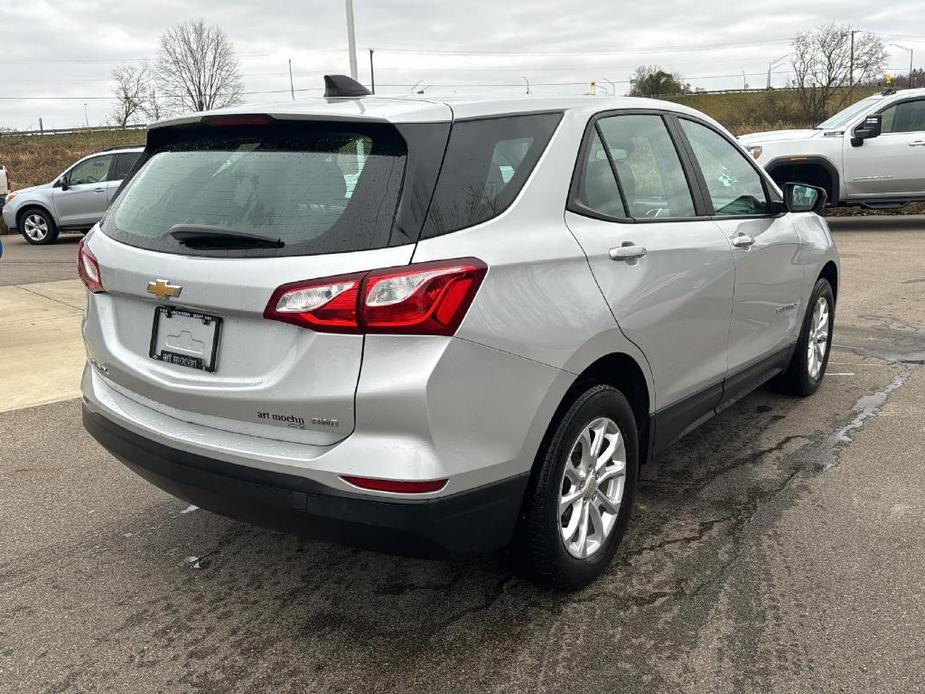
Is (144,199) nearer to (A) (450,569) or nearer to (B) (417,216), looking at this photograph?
(B) (417,216)

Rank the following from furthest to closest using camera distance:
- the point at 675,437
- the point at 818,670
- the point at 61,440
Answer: the point at 61,440 < the point at 675,437 < the point at 818,670

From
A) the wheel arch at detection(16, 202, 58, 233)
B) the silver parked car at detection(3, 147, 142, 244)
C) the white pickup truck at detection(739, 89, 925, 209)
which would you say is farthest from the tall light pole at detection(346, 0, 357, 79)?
the white pickup truck at detection(739, 89, 925, 209)

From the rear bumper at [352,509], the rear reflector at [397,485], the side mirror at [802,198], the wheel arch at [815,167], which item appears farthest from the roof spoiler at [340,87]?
the wheel arch at [815,167]

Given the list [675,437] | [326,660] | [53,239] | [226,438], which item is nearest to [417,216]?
[226,438]

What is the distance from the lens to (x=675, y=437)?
3.55 m

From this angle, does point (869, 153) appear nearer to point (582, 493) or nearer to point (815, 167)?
point (815, 167)

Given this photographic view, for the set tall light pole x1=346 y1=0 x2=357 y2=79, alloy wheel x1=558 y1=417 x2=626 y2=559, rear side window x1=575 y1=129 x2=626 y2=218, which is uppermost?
tall light pole x1=346 y1=0 x2=357 y2=79

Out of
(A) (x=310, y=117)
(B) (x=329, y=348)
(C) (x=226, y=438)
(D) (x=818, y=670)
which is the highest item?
(A) (x=310, y=117)

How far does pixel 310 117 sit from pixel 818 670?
227 cm

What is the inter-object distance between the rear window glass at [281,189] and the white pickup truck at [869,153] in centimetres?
1163

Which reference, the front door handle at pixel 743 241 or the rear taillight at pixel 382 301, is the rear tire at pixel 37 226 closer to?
the front door handle at pixel 743 241

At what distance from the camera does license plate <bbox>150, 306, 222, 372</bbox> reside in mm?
2518

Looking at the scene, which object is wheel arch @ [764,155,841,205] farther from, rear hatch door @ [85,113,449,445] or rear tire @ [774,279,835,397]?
rear hatch door @ [85,113,449,445]

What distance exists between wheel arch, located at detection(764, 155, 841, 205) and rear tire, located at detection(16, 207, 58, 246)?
13.8 meters
